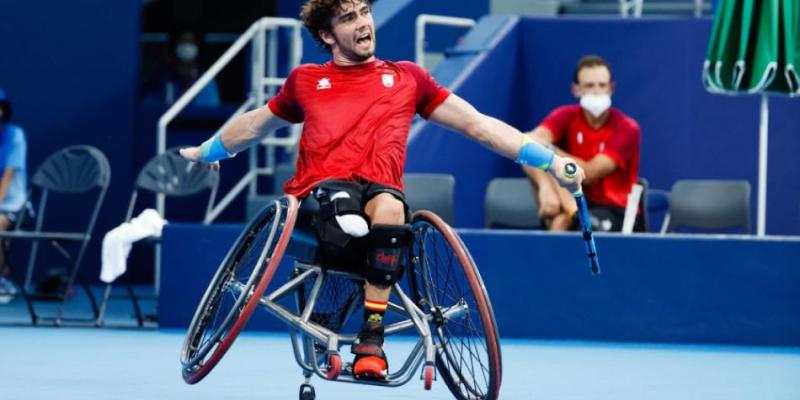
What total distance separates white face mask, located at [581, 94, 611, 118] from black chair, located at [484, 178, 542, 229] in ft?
2.31

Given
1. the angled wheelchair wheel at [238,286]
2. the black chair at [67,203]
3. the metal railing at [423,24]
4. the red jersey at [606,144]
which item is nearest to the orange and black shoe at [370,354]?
the angled wheelchair wheel at [238,286]

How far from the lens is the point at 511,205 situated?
1029cm

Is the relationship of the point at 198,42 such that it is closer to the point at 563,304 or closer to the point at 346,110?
the point at 563,304

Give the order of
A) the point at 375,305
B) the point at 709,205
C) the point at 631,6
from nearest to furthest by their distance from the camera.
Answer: the point at 375,305 < the point at 709,205 < the point at 631,6

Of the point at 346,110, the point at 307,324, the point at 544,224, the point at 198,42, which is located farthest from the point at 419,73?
the point at 198,42

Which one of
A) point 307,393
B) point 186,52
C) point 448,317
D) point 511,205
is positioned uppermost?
point 186,52

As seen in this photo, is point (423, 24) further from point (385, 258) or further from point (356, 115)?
point (385, 258)

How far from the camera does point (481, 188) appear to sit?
11.5 meters

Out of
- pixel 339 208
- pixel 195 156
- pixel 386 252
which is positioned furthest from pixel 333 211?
pixel 195 156

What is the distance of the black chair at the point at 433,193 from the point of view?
974 cm

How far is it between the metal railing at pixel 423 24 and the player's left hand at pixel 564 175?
19.6ft

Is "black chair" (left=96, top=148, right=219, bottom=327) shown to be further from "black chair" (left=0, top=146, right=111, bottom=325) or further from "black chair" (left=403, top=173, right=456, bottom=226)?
"black chair" (left=403, top=173, right=456, bottom=226)

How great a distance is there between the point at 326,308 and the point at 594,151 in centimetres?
422

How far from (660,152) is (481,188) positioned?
130 cm
